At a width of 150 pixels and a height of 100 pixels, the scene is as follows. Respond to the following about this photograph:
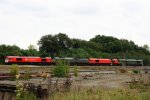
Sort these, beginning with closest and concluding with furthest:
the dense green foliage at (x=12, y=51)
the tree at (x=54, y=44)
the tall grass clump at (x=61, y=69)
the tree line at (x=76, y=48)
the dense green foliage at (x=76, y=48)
Result: the tall grass clump at (x=61, y=69), the dense green foliage at (x=12, y=51), the tree line at (x=76, y=48), the dense green foliage at (x=76, y=48), the tree at (x=54, y=44)

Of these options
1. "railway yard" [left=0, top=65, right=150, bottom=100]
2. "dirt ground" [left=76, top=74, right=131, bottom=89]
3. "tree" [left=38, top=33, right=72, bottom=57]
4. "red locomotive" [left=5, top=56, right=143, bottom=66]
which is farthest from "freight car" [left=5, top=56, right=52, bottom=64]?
"dirt ground" [left=76, top=74, right=131, bottom=89]

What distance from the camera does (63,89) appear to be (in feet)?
51.4

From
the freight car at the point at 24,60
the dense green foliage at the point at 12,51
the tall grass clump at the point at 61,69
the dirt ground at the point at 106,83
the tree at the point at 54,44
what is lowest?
the dirt ground at the point at 106,83

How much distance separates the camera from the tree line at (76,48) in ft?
310

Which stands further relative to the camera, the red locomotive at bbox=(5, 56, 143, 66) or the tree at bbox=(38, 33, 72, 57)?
the tree at bbox=(38, 33, 72, 57)

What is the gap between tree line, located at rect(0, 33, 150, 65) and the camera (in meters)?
94.4

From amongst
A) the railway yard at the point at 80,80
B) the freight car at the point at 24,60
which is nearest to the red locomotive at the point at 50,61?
the freight car at the point at 24,60

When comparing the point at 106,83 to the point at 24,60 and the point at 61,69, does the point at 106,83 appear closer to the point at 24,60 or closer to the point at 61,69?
the point at 61,69

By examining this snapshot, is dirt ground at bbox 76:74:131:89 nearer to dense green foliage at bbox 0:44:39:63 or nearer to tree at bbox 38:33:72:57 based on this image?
dense green foliage at bbox 0:44:39:63

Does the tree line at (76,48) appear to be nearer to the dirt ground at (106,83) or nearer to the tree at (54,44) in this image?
the tree at (54,44)

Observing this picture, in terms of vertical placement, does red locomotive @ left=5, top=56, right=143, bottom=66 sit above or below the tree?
below

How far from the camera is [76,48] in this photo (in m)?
116

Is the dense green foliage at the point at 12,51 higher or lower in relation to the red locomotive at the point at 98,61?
higher

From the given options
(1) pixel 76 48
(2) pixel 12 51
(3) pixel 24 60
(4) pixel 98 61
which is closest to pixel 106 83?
(3) pixel 24 60
